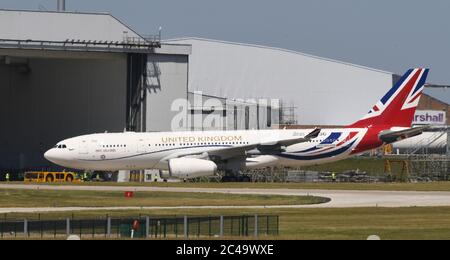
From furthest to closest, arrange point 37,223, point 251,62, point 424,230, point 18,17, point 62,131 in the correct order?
point 251,62
point 62,131
point 18,17
point 424,230
point 37,223

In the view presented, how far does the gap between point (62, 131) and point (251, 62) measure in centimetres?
3852

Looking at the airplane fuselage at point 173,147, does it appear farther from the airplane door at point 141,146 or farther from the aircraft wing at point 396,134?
the aircraft wing at point 396,134

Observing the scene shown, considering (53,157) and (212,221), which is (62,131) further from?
(212,221)

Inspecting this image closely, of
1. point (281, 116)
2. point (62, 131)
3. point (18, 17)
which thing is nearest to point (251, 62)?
point (281, 116)

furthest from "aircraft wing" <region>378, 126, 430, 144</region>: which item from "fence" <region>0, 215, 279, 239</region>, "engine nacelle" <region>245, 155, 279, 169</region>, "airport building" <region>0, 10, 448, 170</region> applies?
"fence" <region>0, 215, 279, 239</region>

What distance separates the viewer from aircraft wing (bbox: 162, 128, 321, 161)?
232 feet

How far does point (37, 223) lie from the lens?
31203 mm

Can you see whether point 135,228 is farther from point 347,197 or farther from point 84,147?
point 84,147

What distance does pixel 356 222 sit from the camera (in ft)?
124

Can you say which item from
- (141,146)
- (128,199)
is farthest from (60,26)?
(128,199)

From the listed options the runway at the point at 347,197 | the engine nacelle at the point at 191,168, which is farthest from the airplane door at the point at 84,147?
the runway at the point at 347,197

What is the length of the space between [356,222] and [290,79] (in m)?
88.5

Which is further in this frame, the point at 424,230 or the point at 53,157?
the point at 53,157

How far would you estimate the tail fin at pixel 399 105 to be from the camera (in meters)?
74.8
